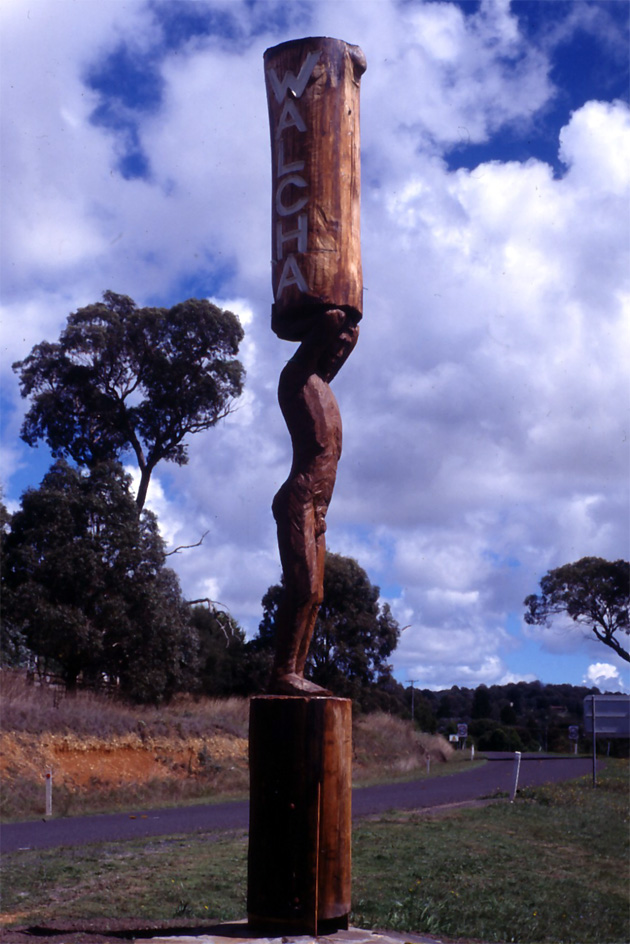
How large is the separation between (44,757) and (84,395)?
41.9ft

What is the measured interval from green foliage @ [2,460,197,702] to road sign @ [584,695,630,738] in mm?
10255

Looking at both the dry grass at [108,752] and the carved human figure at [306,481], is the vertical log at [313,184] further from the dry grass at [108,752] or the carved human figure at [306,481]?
the dry grass at [108,752]

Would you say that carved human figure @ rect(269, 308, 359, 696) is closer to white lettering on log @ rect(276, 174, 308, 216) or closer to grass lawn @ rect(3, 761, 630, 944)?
white lettering on log @ rect(276, 174, 308, 216)

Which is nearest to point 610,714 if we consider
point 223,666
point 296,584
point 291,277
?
point 223,666

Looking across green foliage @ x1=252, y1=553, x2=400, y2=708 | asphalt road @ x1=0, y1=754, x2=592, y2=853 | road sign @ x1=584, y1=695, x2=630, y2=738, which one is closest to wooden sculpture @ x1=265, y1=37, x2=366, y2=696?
asphalt road @ x1=0, y1=754, x2=592, y2=853

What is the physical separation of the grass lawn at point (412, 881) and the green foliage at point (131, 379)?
18951 mm

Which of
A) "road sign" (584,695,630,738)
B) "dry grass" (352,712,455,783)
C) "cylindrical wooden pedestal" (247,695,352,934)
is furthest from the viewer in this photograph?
"dry grass" (352,712,455,783)

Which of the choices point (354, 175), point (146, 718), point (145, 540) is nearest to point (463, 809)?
point (146, 718)

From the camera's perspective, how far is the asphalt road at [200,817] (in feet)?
39.9

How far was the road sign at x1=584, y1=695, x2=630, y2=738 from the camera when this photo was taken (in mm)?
23953

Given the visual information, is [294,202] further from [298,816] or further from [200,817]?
[200,817]

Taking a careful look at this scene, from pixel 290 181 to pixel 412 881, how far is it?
6.00 metres

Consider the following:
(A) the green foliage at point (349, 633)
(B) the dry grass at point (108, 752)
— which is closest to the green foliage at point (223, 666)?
(A) the green foliage at point (349, 633)

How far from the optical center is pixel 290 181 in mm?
5637
